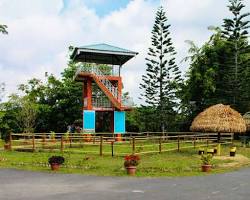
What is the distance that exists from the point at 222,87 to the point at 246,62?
271cm

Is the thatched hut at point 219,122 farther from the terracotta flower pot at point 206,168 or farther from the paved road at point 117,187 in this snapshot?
the paved road at point 117,187

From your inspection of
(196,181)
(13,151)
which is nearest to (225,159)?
(196,181)

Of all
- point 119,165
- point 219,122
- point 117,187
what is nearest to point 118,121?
point 219,122

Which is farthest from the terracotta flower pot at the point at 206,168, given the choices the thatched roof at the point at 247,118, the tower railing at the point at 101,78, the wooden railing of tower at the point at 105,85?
the tower railing at the point at 101,78

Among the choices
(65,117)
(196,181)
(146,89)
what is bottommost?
(196,181)

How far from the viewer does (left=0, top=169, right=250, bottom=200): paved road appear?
9.27 m

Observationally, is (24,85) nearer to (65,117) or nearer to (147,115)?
(65,117)

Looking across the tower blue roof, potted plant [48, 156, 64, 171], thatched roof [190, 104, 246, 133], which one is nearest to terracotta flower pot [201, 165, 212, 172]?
potted plant [48, 156, 64, 171]

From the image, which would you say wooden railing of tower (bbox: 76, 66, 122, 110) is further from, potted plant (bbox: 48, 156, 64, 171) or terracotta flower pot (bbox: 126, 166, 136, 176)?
terracotta flower pot (bbox: 126, 166, 136, 176)

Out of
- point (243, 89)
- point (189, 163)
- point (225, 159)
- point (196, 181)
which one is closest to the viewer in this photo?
point (196, 181)

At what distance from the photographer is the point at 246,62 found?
1273 inches

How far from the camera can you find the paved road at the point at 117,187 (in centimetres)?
927

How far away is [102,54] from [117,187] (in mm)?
20962

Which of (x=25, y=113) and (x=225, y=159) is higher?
(x=25, y=113)
